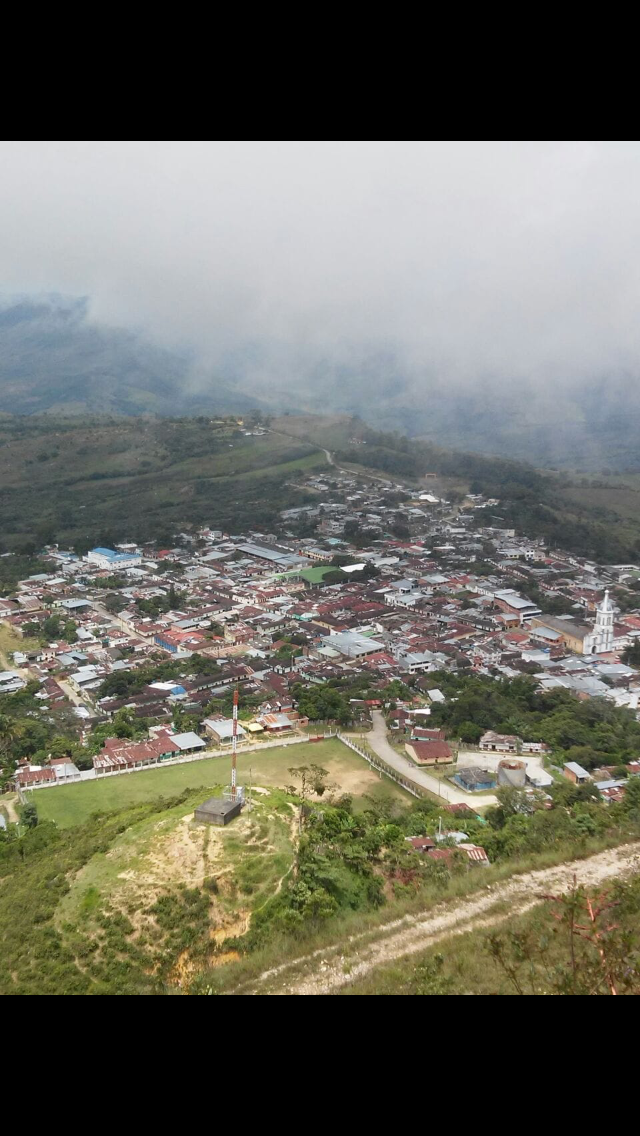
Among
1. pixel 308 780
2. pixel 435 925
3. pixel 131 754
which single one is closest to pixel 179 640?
pixel 131 754

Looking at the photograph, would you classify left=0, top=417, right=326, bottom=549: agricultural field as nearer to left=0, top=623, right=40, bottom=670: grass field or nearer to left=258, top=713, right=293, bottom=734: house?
left=0, top=623, right=40, bottom=670: grass field

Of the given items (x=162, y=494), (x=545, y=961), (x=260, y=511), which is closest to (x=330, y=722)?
(x=545, y=961)

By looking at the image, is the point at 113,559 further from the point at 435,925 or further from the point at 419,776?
the point at 435,925

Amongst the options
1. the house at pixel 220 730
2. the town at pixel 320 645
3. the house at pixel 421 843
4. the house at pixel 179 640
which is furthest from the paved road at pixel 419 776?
the house at pixel 179 640

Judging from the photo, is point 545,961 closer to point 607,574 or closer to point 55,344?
point 607,574

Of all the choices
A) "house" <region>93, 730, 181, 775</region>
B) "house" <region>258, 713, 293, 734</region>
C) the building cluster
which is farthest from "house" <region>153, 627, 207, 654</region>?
"house" <region>93, 730, 181, 775</region>

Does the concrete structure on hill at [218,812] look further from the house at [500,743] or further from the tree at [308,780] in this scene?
the house at [500,743]
